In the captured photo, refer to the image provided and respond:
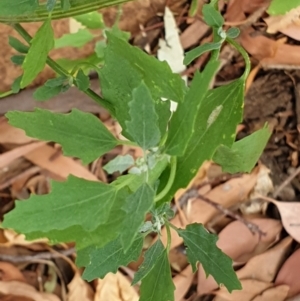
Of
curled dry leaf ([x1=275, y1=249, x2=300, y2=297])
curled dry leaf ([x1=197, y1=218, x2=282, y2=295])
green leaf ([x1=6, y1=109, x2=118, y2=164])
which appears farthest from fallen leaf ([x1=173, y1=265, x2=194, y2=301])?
green leaf ([x1=6, y1=109, x2=118, y2=164])

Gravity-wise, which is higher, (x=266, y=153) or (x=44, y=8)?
(x=44, y=8)

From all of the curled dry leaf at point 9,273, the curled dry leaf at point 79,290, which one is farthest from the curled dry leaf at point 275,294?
Result: the curled dry leaf at point 9,273

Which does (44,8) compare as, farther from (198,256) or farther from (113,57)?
(198,256)

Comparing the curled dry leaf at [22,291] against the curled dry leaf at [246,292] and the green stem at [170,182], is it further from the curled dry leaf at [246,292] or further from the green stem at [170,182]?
the green stem at [170,182]

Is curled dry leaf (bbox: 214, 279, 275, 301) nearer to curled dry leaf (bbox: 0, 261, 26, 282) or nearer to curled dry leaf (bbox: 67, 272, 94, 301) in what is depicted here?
curled dry leaf (bbox: 67, 272, 94, 301)

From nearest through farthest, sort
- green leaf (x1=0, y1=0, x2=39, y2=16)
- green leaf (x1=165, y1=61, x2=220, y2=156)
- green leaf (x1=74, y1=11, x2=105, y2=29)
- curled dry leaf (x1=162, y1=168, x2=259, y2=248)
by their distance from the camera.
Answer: green leaf (x1=165, y1=61, x2=220, y2=156), green leaf (x1=0, y1=0, x2=39, y2=16), green leaf (x1=74, y1=11, x2=105, y2=29), curled dry leaf (x1=162, y1=168, x2=259, y2=248)

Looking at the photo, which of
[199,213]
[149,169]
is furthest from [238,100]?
[199,213]
